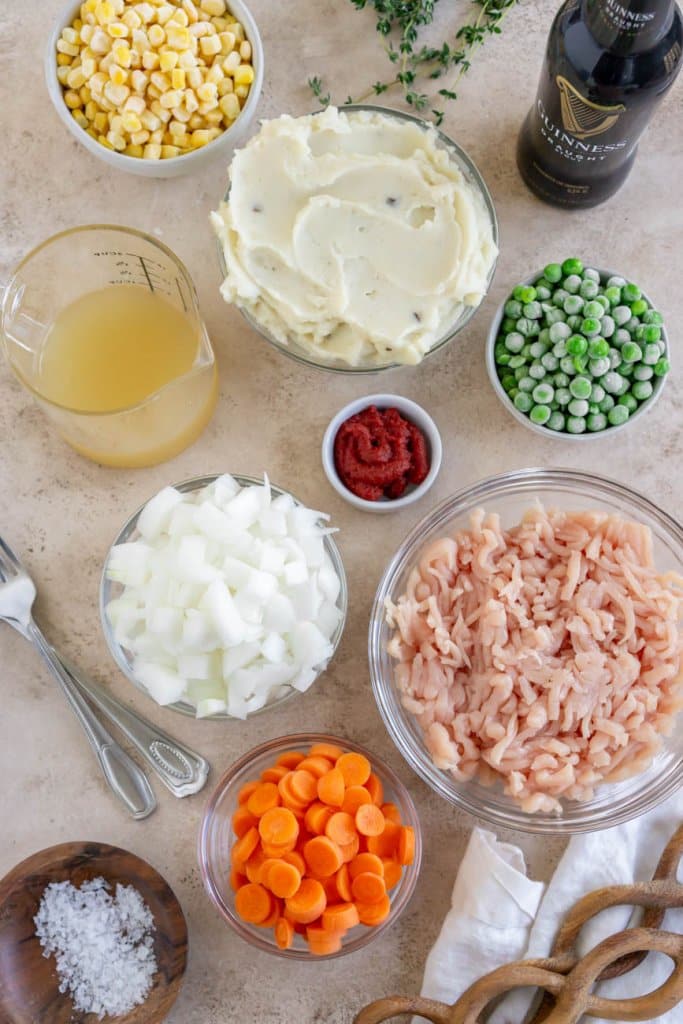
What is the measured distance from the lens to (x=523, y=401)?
2.15m

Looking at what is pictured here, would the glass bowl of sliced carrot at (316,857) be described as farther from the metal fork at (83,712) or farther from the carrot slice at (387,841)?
the metal fork at (83,712)

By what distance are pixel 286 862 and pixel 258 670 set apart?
0.38 metres

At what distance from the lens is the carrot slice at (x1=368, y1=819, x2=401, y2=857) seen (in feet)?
6.44

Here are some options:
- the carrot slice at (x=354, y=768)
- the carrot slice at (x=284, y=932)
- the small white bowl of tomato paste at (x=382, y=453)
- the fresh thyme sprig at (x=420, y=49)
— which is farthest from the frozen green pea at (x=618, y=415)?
the carrot slice at (x=284, y=932)

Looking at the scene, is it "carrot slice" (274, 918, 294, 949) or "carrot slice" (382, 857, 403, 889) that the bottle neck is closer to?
"carrot slice" (382, 857, 403, 889)

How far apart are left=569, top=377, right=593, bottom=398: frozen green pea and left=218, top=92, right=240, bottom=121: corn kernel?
974mm

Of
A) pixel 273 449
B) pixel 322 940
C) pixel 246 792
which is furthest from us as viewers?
pixel 273 449

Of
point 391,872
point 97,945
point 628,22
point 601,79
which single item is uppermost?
point 628,22

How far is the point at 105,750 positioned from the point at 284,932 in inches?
22.0

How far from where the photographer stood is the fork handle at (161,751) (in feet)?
7.08

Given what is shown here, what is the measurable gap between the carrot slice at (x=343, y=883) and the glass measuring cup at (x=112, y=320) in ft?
3.20

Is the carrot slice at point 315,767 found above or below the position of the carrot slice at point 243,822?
above

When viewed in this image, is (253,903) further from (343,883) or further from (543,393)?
(543,393)

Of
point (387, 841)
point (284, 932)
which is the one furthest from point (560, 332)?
point (284, 932)
